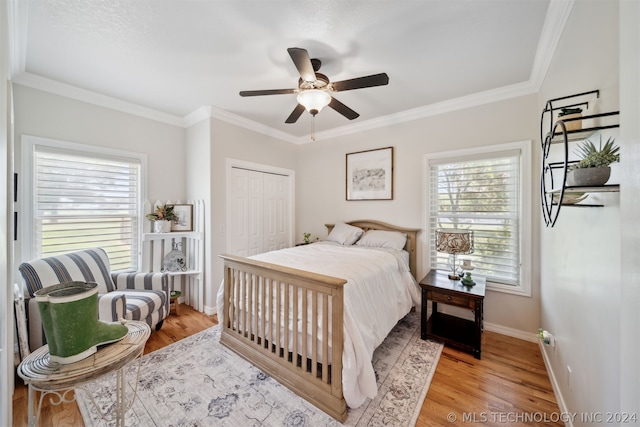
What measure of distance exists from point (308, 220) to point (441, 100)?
2644 mm

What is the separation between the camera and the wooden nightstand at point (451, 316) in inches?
89.4

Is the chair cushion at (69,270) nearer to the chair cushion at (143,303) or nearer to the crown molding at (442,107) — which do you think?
the chair cushion at (143,303)

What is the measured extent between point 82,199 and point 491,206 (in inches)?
179

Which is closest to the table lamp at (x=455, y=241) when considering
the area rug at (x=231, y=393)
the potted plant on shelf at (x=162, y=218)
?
the area rug at (x=231, y=393)

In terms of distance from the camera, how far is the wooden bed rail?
1.64 m

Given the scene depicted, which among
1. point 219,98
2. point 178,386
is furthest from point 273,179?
point 178,386

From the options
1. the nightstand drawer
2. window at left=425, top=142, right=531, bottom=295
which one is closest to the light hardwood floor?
the nightstand drawer

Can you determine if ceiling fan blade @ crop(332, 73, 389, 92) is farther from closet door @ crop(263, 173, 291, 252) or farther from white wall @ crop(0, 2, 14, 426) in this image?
closet door @ crop(263, 173, 291, 252)

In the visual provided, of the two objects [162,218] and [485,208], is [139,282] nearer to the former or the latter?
[162,218]

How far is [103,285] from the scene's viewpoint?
2.53 metres

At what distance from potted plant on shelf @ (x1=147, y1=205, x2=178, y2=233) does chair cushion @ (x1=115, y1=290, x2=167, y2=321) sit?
845 mm

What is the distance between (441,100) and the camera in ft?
9.68

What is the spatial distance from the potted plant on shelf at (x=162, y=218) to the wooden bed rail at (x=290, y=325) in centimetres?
139

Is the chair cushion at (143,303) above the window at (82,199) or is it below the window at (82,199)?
below
